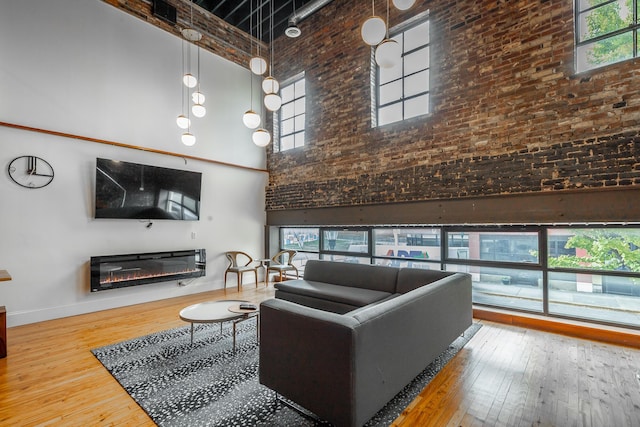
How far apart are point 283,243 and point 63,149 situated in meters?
4.59

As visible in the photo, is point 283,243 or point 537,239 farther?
point 283,243

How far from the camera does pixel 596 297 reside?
3742 millimetres

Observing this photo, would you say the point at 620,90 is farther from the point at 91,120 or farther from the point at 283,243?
the point at 91,120

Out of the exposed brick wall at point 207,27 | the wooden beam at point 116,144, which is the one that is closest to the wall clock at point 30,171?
the wooden beam at point 116,144

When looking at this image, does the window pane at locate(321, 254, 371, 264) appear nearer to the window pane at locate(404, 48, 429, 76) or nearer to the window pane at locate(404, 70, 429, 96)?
the window pane at locate(404, 70, 429, 96)

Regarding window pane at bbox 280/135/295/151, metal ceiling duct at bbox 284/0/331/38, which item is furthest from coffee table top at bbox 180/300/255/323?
metal ceiling duct at bbox 284/0/331/38

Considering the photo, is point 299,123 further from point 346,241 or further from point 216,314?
point 216,314

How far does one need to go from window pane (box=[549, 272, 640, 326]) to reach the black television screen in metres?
6.03

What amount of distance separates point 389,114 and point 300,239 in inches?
136

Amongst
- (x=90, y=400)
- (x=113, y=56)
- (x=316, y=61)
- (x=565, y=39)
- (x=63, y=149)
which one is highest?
(x=316, y=61)

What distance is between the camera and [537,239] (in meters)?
4.03

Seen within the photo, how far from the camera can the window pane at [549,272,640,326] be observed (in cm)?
354

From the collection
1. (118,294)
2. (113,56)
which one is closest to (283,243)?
(118,294)

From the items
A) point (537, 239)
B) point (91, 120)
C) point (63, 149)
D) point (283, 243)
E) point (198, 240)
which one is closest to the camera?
point (537, 239)
